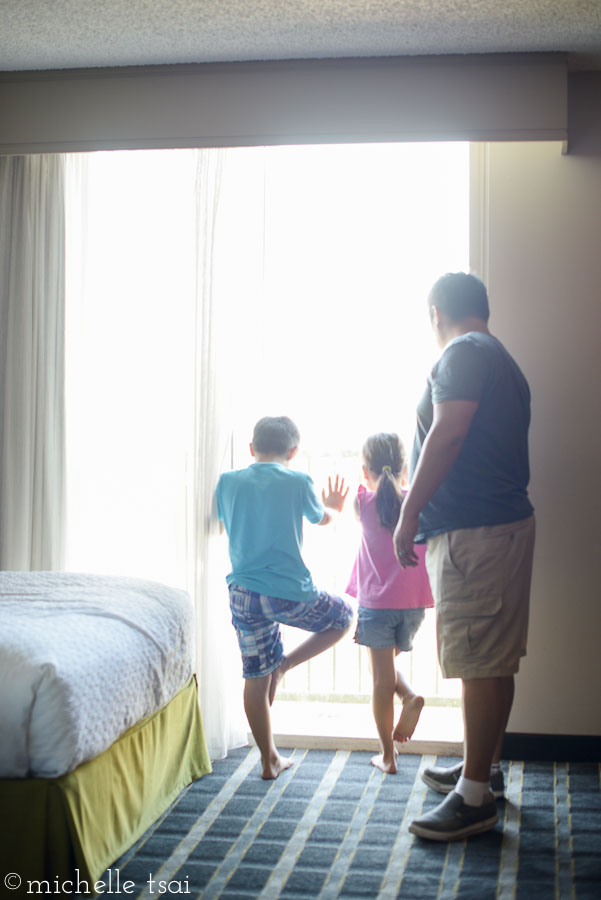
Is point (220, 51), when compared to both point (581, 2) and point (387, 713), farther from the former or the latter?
point (387, 713)

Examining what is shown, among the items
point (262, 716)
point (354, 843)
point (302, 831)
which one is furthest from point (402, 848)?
point (262, 716)

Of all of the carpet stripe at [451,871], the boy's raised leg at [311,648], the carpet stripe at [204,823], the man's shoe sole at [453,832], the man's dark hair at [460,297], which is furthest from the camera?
the boy's raised leg at [311,648]

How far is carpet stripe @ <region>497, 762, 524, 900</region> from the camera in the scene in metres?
2.23

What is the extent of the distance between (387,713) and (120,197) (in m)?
2.13

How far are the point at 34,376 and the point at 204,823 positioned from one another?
1748 millimetres

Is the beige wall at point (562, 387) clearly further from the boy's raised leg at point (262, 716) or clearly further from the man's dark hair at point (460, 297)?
the boy's raised leg at point (262, 716)

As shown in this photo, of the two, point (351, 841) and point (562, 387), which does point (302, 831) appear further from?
point (562, 387)

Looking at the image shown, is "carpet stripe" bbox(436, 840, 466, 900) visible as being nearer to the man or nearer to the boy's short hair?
the man

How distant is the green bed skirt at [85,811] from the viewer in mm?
2049

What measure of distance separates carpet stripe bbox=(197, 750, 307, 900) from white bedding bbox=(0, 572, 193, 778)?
43cm

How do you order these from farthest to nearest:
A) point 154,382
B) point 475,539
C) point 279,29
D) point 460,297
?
point 154,382, point 279,29, point 460,297, point 475,539

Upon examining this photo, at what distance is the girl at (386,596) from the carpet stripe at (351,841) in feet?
0.56

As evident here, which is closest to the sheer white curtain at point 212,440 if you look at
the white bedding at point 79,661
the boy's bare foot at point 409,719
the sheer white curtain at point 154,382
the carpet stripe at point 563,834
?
the sheer white curtain at point 154,382

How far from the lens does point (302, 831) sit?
2582mm
